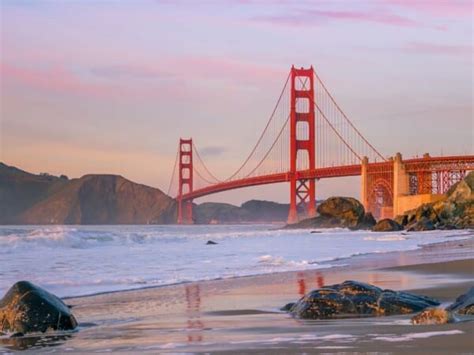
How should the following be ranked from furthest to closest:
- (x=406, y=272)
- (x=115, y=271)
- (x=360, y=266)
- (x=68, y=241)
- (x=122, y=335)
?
(x=68, y=241), (x=360, y=266), (x=115, y=271), (x=406, y=272), (x=122, y=335)

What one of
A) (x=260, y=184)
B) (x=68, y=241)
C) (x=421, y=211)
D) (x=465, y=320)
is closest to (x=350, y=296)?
(x=465, y=320)

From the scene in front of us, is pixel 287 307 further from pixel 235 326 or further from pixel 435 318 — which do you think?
pixel 435 318

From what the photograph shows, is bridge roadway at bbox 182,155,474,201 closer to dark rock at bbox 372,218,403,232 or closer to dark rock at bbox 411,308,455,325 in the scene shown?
dark rock at bbox 372,218,403,232

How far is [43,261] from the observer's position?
15562 mm

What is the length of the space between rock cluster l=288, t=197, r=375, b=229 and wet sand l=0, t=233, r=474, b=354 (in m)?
43.8

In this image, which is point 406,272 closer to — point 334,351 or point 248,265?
point 248,265

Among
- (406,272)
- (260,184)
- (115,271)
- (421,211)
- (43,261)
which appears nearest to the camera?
(406,272)

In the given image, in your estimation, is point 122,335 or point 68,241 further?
point 68,241

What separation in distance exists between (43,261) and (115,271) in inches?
128

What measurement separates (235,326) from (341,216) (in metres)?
49.4

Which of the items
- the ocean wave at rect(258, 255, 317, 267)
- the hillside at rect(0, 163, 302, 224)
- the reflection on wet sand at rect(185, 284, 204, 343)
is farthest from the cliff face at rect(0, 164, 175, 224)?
the reflection on wet sand at rect(185, 284, 204, 343)

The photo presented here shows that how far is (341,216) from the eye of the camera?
55031 mm

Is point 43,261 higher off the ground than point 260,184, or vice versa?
point 260,184

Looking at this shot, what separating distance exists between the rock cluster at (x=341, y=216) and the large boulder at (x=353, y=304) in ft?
152
